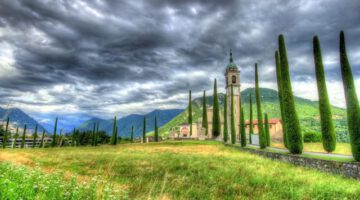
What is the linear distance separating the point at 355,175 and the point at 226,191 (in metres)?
8.85

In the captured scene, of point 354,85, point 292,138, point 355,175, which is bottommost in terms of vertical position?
point 355,175

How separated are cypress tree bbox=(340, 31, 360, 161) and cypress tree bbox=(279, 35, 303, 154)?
465cm

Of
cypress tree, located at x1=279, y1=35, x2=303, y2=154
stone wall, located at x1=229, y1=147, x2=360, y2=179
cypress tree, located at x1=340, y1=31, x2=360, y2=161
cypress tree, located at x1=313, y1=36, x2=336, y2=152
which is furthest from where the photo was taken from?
cypress tree, located at x1=279, y1=35, x2=303, y2=154

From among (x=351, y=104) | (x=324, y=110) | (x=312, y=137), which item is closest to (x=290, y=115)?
(x=324, y=110)

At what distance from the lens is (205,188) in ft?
24.9

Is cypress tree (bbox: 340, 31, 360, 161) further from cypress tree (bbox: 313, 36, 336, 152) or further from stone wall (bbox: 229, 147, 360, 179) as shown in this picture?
cypress tree (bbox: 313, 36, 336, 152)

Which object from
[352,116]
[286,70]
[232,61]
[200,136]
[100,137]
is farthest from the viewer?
[100,137]

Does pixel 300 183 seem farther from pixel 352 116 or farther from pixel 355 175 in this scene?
pixel 352 116

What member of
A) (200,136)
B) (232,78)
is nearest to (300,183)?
(200,136)

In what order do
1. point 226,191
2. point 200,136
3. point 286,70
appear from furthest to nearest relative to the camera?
point 200,136, point 286,70, point 226,191

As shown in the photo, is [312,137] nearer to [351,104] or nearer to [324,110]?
[324,110]

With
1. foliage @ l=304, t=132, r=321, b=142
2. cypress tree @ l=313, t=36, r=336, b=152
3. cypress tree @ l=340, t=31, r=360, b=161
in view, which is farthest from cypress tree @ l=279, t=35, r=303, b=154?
foliage @ l=304, t=132, r=321, b=142

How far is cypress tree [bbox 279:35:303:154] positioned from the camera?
57.9 ft

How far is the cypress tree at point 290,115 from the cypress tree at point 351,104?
15.2 feet
